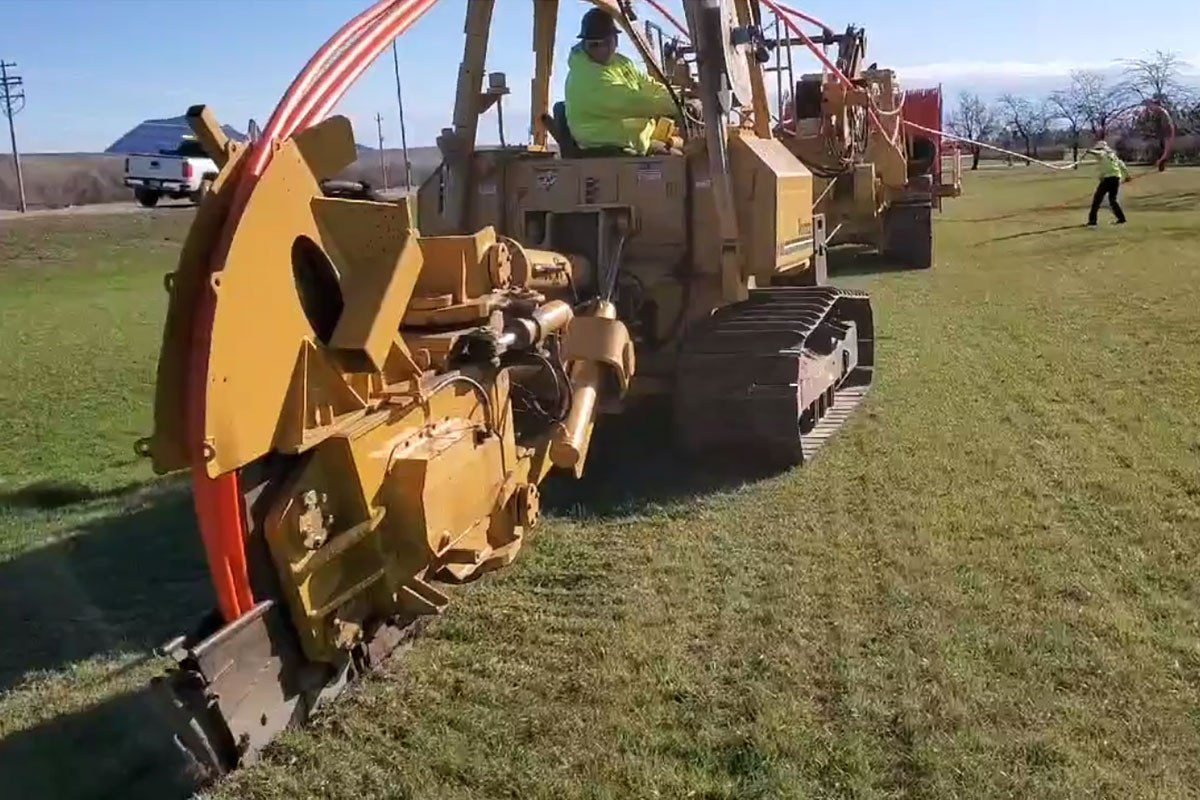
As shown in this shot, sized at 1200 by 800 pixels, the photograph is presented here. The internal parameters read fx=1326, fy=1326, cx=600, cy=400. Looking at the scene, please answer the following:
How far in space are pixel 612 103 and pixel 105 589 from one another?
146 inches

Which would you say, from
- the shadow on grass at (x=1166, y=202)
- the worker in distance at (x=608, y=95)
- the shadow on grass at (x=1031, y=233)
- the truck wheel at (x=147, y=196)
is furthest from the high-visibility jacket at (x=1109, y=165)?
the truck wheel at (x=147, y=196)

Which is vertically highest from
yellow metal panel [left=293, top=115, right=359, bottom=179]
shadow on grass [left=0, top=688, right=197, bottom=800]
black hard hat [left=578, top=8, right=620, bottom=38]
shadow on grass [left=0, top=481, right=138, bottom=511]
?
black hard hat [left=578, top=8, right=620, bottom=38]

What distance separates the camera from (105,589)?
5984 mm

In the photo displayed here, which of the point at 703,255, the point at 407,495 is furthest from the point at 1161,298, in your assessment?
the point at 407,495

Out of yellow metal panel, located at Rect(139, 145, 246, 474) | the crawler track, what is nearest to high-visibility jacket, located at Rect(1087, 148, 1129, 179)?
the crawler track

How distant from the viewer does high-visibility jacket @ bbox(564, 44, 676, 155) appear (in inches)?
290

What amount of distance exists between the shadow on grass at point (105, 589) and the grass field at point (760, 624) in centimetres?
2

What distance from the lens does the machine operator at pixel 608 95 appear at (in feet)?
24.1

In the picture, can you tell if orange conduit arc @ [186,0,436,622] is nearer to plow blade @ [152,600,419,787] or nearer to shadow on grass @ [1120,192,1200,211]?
plow blade @ [152,600,419,787]

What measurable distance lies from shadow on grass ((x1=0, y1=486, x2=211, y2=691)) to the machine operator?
10.3ft

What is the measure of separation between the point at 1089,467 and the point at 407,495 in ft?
14.5

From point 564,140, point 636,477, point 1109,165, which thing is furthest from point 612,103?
point 1109,165

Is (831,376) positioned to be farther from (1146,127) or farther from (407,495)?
(1146,127)

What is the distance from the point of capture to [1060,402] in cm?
889
